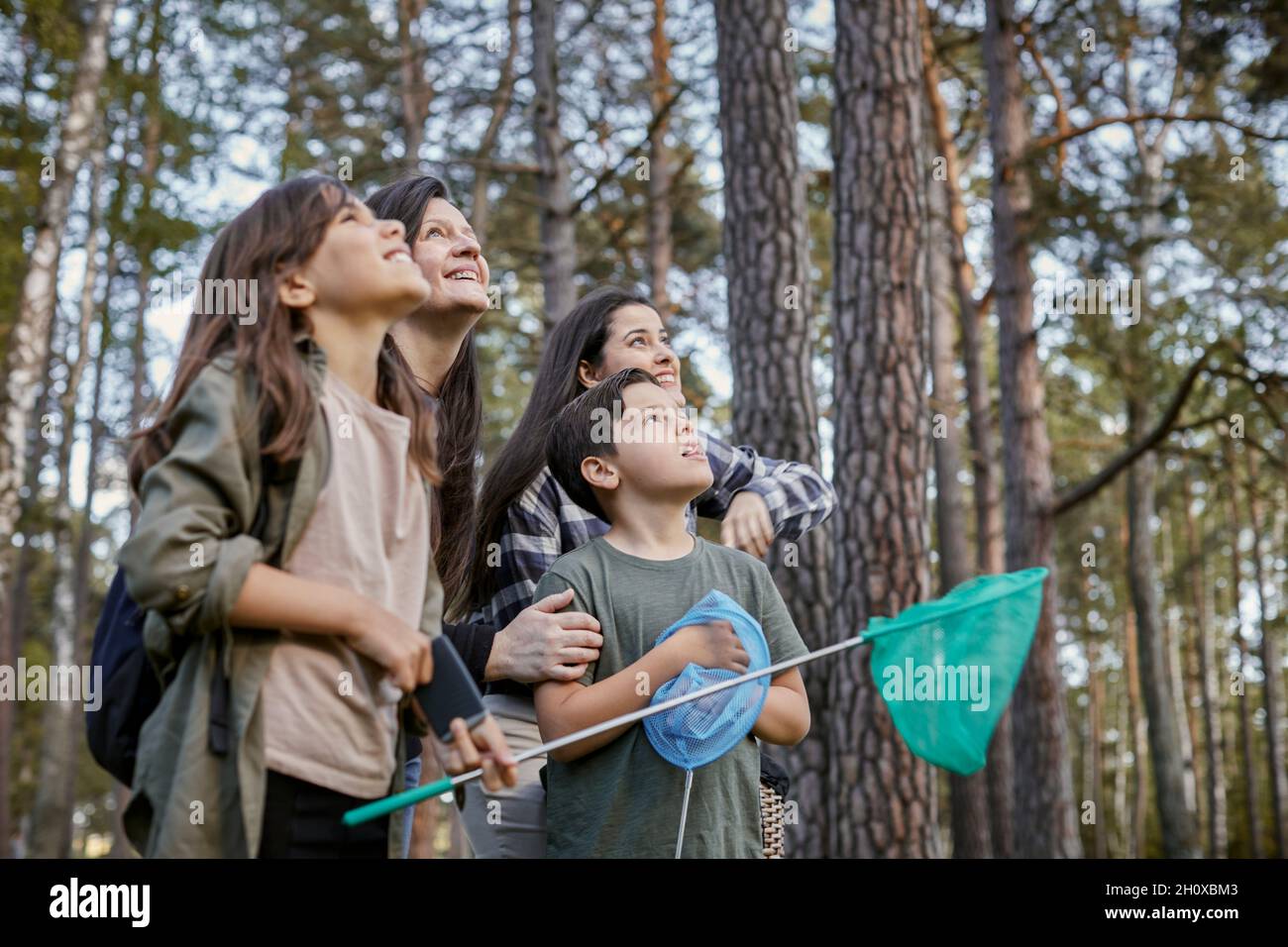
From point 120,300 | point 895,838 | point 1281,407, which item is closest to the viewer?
point 895,838

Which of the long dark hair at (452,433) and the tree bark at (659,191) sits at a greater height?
the tree bark at (659,191)

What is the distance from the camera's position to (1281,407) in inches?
390

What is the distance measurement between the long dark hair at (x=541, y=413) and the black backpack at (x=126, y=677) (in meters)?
1.22

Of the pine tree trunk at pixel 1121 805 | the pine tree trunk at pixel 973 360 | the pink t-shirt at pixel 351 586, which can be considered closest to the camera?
the pink t-shirt at pixel 351 586

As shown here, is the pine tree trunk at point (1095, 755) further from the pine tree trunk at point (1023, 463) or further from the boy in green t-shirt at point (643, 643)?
the boy in green t-shirt at point (643, 643)

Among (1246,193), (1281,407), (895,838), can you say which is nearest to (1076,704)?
(1246,193)

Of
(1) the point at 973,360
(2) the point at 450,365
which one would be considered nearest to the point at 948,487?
(1) the point at 973,360

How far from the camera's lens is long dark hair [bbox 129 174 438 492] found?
1.97 m

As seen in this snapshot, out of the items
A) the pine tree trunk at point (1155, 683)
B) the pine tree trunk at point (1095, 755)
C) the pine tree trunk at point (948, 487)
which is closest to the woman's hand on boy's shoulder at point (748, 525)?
the pine tree trunk at point (948, 487)

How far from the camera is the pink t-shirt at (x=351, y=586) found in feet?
6.39

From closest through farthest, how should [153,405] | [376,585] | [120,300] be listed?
[376,585] → [153,405] → [120,300]
